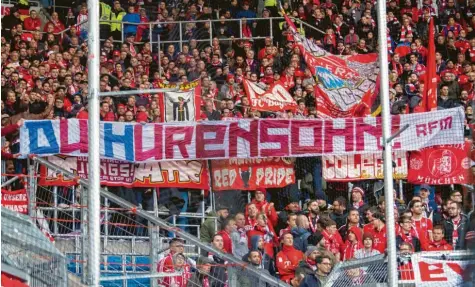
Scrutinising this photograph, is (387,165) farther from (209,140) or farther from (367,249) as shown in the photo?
(209,140)

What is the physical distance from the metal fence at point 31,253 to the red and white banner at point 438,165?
513 cm

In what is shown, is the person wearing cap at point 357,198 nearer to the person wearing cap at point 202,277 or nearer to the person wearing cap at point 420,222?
the person wearing cap at point 420,222

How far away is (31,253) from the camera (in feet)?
29.2

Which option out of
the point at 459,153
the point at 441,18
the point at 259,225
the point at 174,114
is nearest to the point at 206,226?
the point at 259,225

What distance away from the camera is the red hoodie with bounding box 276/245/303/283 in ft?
36.8

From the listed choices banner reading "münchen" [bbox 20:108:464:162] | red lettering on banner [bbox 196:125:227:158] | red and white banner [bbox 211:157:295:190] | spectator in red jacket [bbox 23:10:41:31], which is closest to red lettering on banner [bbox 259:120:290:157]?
banner reading "münchen" [bbox 20:108:464:162]

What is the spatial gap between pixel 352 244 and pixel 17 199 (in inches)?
138

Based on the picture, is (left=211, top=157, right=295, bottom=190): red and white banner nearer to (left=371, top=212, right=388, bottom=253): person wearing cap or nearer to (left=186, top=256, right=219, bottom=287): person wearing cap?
(left=371, top=212, right=388, bottom=253): person wearing cap

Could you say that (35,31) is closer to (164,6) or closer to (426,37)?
(164,6)

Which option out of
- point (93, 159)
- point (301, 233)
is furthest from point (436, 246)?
point (93, 159)

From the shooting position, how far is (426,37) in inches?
673

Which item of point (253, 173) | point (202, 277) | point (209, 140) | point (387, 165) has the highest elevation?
point (209, 140)

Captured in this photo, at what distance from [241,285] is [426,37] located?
24.5 ft

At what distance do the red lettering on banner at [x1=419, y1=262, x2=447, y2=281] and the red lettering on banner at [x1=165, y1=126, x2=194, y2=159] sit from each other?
3.52m
